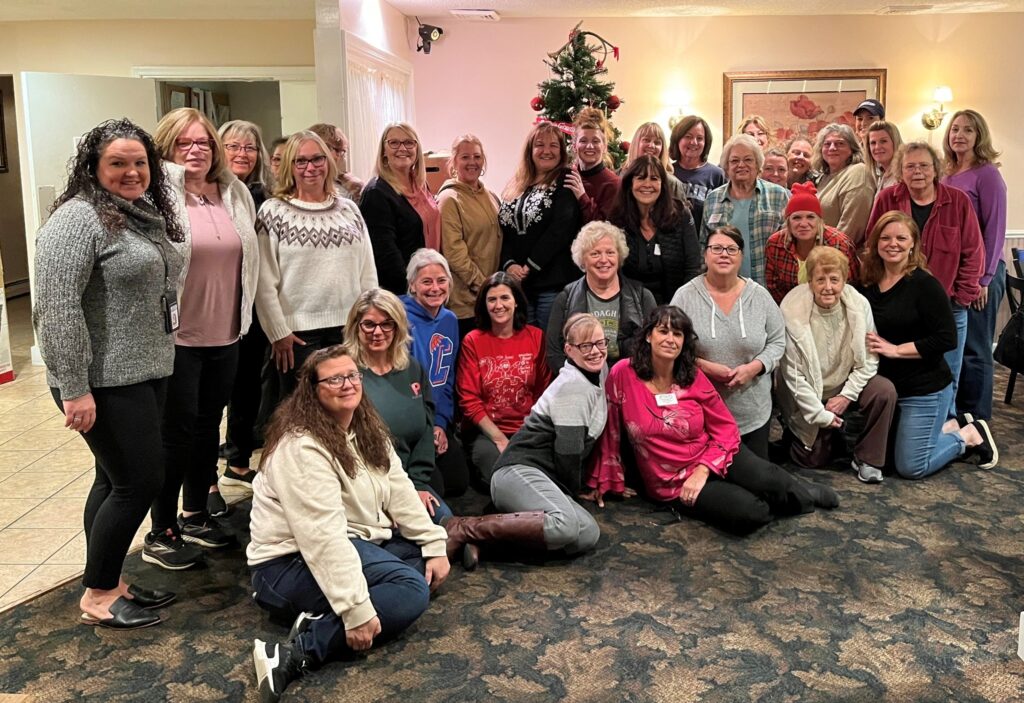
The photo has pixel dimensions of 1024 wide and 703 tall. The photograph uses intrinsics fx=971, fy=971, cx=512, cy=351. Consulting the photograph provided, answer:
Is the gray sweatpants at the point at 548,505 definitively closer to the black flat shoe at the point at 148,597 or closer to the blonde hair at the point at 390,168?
the black flat shoe at the point at 148,597

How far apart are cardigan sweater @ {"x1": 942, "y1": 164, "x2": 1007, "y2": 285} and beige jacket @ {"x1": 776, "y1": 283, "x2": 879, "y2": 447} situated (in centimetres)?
79

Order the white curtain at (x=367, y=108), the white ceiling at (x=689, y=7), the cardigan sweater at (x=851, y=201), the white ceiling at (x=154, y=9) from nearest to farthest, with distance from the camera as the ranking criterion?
the cardigan sweater at (x=851, y=201) < the white curtain at (x=367, y=108) < the white ceiling at (x=154, y=9) < the white ceiling at (x=689, y=7)

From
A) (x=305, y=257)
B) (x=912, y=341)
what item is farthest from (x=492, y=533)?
(x=912, y=341)

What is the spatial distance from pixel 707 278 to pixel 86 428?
2379 mm

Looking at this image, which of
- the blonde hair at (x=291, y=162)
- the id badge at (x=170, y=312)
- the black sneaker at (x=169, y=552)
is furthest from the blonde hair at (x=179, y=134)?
the black sneaker at (x=169, y=552)

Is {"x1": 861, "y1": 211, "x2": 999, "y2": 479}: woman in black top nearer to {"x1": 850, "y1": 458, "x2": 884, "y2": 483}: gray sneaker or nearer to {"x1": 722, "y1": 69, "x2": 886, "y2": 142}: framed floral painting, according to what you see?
{"x1": 850, "y1": 458, "x2": 884, "y2": 483}: gray sneaker

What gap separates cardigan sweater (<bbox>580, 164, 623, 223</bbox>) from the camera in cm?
415

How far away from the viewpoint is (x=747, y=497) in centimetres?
337

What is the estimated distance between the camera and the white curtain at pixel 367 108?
5430 mm

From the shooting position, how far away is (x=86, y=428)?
2402 millimetres

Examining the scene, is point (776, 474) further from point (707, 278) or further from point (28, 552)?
point (28, 552)

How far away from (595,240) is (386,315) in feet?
3.32

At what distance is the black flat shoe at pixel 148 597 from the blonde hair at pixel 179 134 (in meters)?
1.23

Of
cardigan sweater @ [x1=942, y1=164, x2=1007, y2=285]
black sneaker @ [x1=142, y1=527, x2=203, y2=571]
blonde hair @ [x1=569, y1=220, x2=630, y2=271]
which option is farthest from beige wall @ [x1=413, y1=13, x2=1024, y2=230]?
black sneaker @ [x1=142, y1=527, x2=203, y2=571]
